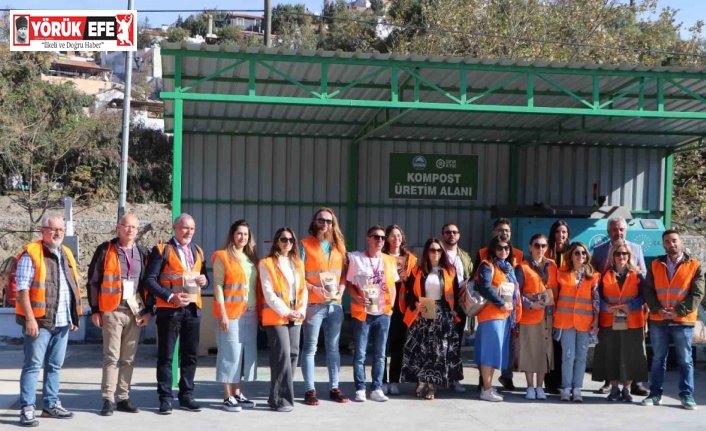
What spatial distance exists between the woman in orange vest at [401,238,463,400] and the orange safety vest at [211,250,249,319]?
1792mm

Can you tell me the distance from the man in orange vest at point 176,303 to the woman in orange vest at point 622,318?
4.02 meters

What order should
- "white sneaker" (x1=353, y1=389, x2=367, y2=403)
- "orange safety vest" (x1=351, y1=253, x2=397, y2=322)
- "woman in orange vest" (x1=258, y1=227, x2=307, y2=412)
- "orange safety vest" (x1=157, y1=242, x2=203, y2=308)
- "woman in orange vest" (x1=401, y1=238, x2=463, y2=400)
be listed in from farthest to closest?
"woman in orange vest" (x1=401, y1=238, x2=463, y2=400) < "white sneaker" (x1=353, y1=389, x2=367, y2=403) < "orange safety vest" (x1=351, y1=253, x2=397, y2=322) < "woman in orange vest" (x1=258, y1=227, x2=307, y2=412) < "orange safety vest" (x1=157, y1=242, x2=203, y2=308)

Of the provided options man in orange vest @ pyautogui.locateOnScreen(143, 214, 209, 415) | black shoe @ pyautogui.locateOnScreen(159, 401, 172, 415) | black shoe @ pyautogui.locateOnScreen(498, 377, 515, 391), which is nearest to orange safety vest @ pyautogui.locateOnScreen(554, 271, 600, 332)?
black shoe @ pyautogui.locateOnScreen(498, 377, 515, 391)

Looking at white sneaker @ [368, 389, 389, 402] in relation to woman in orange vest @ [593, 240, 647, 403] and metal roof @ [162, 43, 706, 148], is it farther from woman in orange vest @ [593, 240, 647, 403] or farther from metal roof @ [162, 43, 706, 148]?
metal roof @ [162, 43, 706, 148]

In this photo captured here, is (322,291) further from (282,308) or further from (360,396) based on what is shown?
(360,396)

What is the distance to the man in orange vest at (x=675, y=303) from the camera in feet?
26.3

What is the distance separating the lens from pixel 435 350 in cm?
831

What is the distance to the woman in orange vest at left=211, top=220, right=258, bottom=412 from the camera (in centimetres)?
752

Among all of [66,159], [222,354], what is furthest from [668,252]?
[66,159]

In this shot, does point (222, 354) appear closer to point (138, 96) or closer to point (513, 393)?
point (513, 393)

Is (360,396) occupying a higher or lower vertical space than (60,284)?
lower

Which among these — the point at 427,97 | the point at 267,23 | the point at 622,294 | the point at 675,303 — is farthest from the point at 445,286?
the point at 267,23

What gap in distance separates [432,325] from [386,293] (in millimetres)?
630

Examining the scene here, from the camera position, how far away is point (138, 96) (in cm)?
5178
